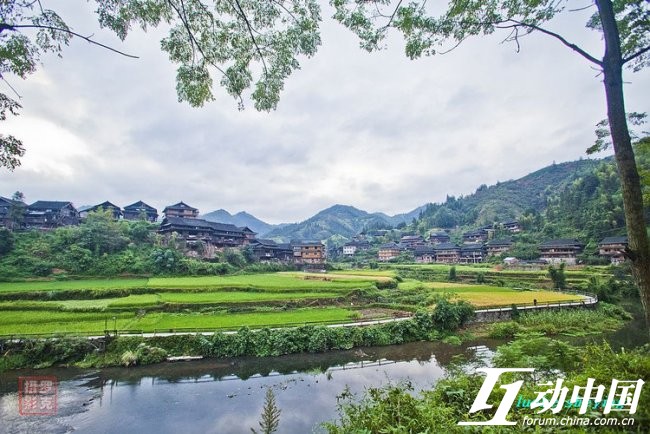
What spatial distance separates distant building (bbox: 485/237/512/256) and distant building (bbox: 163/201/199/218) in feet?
199

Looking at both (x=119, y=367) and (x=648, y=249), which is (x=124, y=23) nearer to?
(x=648, y=249)

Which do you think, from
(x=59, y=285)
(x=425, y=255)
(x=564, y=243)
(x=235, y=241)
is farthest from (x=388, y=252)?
(x=59, y=285)

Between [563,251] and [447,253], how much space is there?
22821 millimetres

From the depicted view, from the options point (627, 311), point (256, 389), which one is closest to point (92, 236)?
point (256, 389)

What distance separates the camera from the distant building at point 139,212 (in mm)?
56241

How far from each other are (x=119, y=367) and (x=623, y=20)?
20.9m

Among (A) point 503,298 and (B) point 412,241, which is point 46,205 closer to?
(A) point 503,298

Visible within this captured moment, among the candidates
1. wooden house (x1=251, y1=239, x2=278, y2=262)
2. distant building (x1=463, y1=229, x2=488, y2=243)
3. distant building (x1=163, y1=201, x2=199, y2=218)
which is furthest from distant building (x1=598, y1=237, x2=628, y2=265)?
distant building (x1=163, y1=201, x2=199, y2=218)

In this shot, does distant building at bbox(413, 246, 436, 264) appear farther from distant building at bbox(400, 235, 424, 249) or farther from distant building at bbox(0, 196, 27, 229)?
distant building at bbox(0, 196, 27, 229)

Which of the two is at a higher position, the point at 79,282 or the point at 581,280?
the point at 79,282

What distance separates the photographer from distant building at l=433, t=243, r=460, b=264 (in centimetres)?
6938

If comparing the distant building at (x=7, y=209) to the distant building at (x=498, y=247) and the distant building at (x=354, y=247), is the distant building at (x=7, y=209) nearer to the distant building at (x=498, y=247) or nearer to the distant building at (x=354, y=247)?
the distant building at (x=354, y=247)

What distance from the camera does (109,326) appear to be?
18.2m

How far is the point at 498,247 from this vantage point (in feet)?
209
